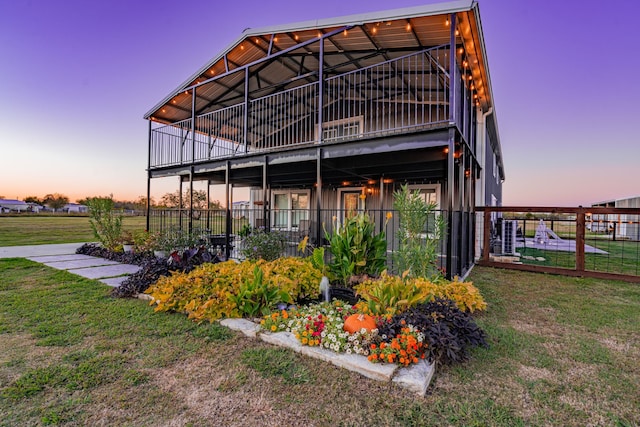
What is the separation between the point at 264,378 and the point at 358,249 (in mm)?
2370

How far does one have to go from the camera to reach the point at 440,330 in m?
2.53

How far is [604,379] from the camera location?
226 centimetres

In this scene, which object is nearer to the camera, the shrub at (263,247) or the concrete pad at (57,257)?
the shrub at (263,247)

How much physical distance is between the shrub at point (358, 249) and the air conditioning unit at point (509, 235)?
5.85m

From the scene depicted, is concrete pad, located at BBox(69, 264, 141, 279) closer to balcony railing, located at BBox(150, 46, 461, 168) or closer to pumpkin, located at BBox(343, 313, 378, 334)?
balcony railing, located at BBox(150, 46, 461, 168)

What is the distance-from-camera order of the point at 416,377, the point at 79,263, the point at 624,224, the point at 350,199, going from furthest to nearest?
the point at 624,224 → the point at 350,199 → the point at 79,263 → the point at 416,377

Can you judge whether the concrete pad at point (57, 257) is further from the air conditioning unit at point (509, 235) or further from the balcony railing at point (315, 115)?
the air conditioning unit at point (509, 235)

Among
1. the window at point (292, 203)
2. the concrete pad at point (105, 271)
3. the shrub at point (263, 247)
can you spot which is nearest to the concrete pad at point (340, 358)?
the shrub at point (263, 247)

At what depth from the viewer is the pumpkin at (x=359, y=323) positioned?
274 centimetres

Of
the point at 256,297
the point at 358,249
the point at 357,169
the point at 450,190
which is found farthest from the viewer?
the point at 357,169

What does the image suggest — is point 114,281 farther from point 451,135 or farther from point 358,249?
point 451,135

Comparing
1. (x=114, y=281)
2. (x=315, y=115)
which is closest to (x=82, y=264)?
(x=114, y=281)

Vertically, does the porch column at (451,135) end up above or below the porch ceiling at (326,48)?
below

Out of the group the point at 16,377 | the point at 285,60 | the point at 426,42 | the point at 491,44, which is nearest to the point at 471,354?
the point at 16,377
